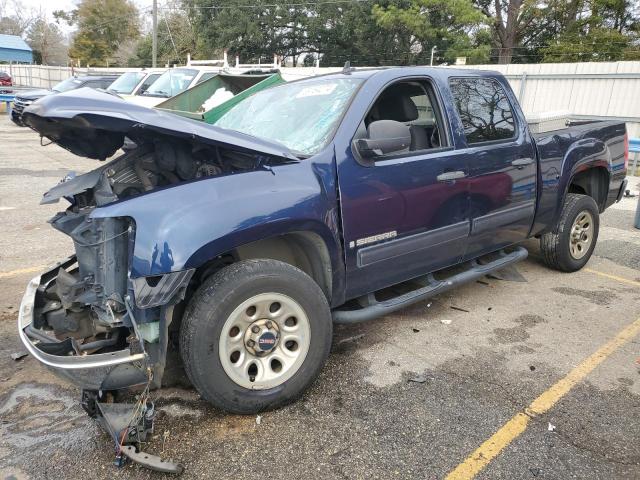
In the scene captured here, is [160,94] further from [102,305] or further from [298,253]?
[102,305]

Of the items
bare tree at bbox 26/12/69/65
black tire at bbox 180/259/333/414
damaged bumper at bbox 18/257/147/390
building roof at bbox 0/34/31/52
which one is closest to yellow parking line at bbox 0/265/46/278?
damaged bumper at bbox 18/257/147/390

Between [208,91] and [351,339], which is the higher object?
[208,91]

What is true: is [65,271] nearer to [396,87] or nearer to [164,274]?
[164,274]

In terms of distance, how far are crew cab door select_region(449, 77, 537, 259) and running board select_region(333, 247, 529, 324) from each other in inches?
5.4

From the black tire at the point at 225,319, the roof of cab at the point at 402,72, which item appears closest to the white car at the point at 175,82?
the roof of cab at the point at 402,72

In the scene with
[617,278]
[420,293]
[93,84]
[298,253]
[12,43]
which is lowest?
[617,278]

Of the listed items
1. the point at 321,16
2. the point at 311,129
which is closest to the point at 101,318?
the point at 311,129

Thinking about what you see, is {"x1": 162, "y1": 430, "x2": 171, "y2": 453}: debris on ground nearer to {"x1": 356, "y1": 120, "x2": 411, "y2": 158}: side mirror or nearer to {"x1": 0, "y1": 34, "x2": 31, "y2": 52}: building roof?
{"x1": 356, "y1": 120, "x2": 411, "y2": 158}: side mirror

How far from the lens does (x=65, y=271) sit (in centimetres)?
331

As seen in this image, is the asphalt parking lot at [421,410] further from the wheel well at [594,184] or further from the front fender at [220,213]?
the wheel well at [594,184]

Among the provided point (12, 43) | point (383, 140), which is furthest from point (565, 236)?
point (12, 43)

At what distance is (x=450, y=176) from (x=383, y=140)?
0.78 m

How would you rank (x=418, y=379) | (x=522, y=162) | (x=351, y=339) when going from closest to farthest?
1. (x=418, y=379)
2. (x=351, y=339)
3. (x=522, y=162)

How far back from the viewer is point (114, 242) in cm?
264
